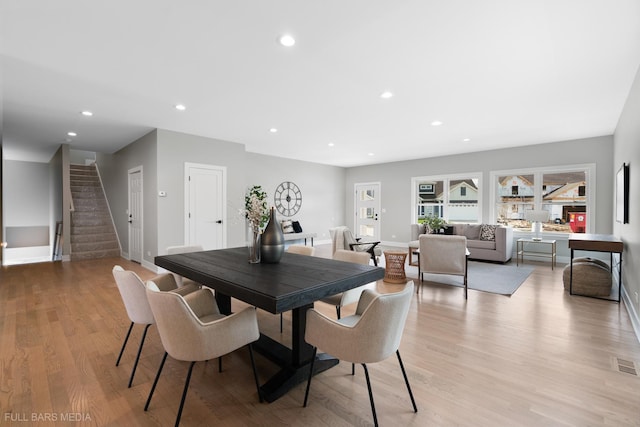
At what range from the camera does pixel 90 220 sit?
7.45 m

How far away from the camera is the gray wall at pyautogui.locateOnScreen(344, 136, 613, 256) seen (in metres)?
5.84

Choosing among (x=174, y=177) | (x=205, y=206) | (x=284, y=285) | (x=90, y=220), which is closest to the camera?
(x=284, y=285)

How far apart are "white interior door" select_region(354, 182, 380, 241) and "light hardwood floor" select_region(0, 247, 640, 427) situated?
20.2ft

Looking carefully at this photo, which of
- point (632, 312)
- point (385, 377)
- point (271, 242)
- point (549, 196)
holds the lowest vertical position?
point (385, 377)

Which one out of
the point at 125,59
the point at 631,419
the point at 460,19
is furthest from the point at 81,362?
the point at 460,19

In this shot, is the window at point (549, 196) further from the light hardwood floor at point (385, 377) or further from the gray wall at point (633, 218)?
the light hardwood floor at point (385, 377)

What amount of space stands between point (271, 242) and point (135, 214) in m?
5.12

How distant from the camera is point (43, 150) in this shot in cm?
708

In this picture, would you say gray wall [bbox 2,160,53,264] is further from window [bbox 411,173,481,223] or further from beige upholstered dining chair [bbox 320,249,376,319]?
window [bbox 411,173,481,223]

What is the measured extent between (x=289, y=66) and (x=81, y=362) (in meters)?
3.09

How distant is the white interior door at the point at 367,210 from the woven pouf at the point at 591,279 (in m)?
5.59

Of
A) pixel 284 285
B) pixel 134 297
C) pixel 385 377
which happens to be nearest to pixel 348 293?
pixel 385 377

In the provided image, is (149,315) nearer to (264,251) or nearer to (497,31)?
(264,251)

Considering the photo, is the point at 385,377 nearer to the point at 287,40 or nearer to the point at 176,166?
the point at 287,40
